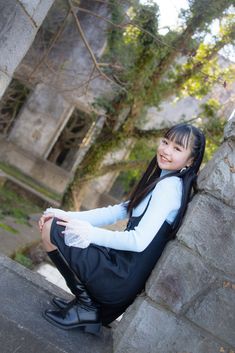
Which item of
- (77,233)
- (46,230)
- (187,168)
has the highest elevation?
(187,168)

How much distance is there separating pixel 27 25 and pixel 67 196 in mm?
5399

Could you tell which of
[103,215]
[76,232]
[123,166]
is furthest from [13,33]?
[123,166]

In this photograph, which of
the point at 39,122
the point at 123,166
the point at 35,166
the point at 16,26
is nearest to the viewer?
the point at 16,26

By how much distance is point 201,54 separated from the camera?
804 centimetres

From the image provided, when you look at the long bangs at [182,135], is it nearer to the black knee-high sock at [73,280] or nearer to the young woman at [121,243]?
the young woman at [121,243]

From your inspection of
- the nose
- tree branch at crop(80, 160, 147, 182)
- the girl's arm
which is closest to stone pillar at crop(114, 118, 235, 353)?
the nose

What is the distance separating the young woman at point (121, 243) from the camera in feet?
7.26

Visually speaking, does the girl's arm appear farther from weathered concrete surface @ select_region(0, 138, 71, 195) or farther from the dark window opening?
the dark window opening

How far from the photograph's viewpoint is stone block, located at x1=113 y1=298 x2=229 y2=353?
218 centimetres

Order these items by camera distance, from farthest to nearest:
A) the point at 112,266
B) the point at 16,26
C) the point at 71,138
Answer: the point at 71,138
the point at 16,26
the point at 112,266

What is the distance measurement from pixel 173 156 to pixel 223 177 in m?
0.34

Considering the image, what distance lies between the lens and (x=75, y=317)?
2.37 metres

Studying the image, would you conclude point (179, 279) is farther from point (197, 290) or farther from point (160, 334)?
point (160, 334)

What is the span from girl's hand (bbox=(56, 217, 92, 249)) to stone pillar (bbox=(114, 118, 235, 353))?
0.43 meters
